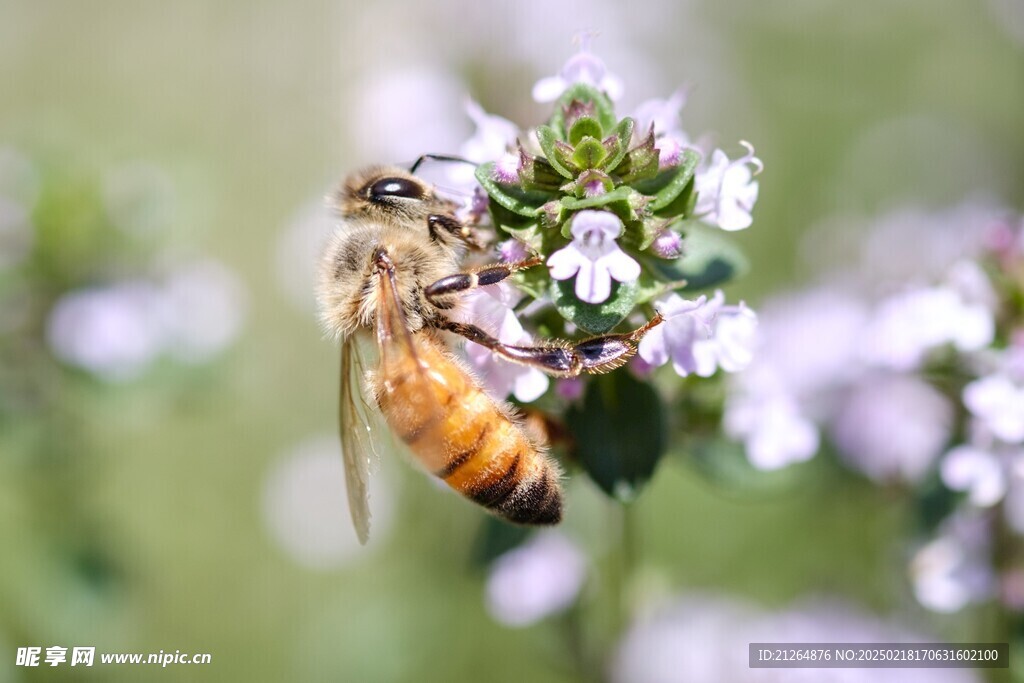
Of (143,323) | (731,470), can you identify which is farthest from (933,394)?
(143,323)

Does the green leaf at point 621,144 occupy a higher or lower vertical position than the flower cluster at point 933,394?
higher

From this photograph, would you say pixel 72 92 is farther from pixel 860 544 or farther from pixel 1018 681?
pixel 1018 681

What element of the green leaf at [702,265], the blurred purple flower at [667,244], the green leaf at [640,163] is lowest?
the blurred purple flower at [667,244]

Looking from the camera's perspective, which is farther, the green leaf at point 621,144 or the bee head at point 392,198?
the bee head at point 392,198

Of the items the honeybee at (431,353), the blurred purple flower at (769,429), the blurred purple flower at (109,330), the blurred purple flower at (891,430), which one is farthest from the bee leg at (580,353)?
the blurred purple flower at (109,330)

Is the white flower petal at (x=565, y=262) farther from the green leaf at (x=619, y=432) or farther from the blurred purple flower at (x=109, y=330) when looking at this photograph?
the blurred purple flower at (x=109, y=330)

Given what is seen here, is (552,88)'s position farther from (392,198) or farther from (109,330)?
(109,330)

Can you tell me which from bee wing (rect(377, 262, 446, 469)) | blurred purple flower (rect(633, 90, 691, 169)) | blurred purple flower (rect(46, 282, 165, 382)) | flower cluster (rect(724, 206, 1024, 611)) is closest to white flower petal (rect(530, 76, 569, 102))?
blurred purple flower (rect(633, 90, 691, 169))
